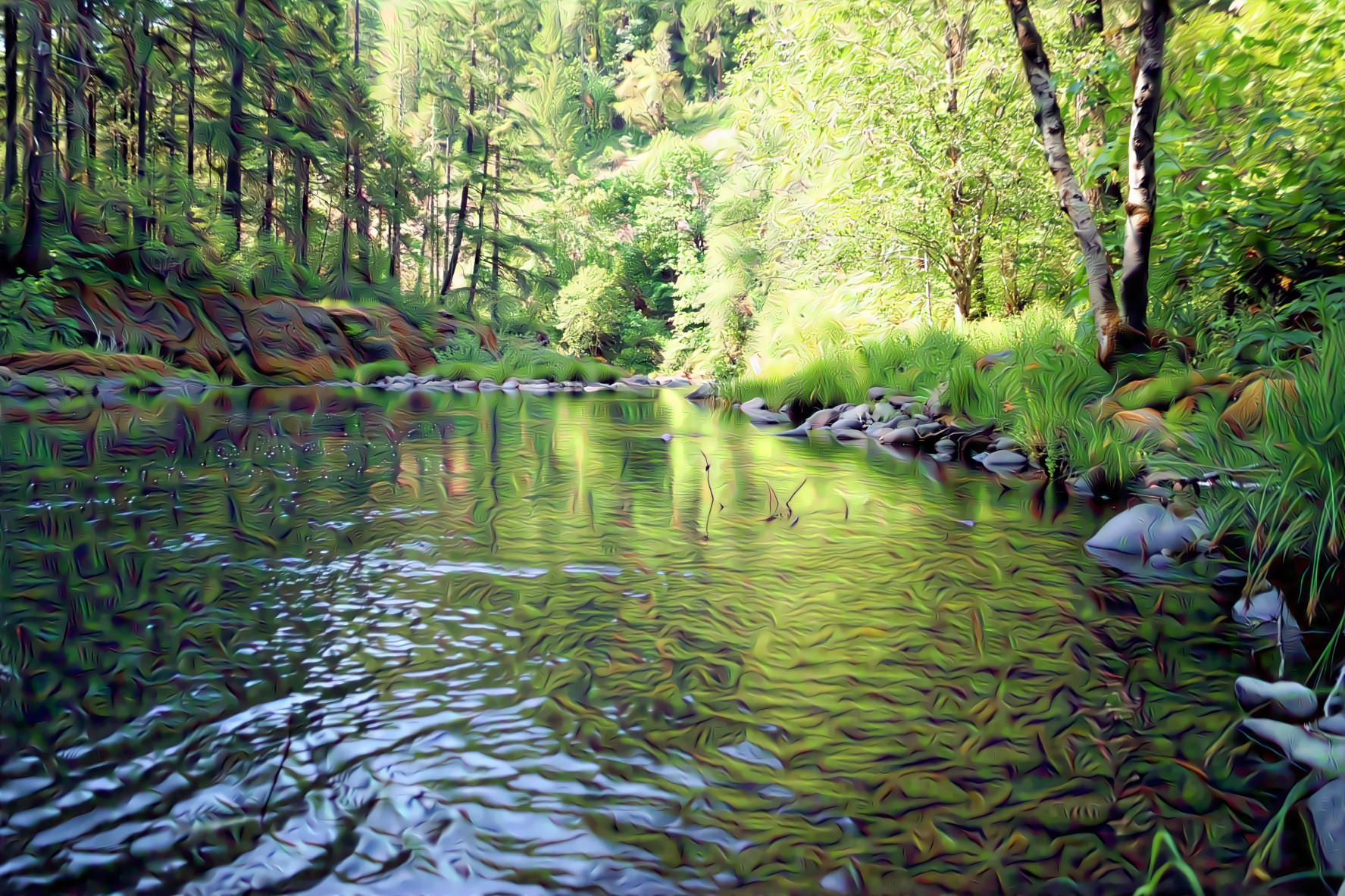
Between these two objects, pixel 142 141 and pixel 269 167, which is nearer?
pixel 142 141

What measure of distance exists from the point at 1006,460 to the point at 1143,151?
2.54 meters

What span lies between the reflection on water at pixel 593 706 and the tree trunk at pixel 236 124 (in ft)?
56.1

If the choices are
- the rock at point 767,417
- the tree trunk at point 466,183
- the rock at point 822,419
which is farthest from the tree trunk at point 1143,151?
the tree trunk at point 466,183

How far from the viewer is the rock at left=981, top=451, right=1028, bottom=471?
5855mm

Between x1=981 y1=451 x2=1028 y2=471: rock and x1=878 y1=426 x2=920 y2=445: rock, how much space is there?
1.22 m

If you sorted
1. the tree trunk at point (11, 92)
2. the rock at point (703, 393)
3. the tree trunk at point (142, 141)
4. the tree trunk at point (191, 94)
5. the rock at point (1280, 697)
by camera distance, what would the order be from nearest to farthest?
the rock at point (1280, 697) → the tree trunk at point (11, 92) → the tree trunk at point (142, 141) → the rock at point (703, 393) → the tree trunk at point (191, 94)

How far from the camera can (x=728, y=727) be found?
1788mm

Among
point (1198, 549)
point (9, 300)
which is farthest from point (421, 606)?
point (9, 300)

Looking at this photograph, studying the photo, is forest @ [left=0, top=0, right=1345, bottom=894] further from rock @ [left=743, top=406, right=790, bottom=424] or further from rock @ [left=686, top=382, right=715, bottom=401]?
rock @ [left=686, top=382, right=715, bottom=401]

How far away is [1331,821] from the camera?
1335 mm

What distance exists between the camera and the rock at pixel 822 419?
8.98 m

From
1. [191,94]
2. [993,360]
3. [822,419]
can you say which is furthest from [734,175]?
[993,360]

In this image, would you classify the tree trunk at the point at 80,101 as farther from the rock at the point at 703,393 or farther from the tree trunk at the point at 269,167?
the rock at the point at 703,393

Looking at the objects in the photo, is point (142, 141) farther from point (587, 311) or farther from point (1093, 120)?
point (1093, 120)
